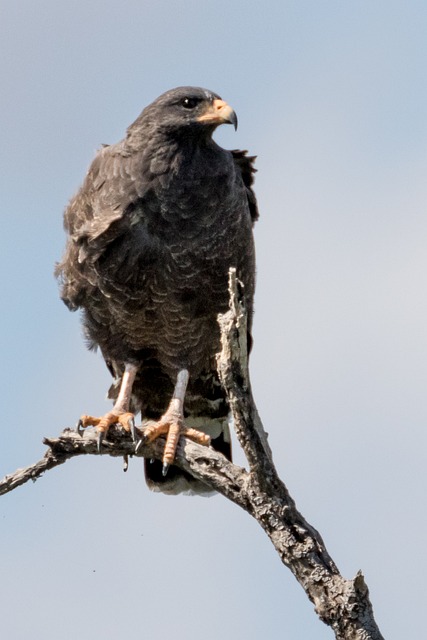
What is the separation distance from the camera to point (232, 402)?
20.2 ft

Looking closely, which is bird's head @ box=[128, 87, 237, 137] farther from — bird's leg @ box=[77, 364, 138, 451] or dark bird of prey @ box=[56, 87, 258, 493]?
bird's leg @ box=[77, 364, 138, 451]

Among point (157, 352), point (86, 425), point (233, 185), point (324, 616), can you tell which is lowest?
point (324, 616)

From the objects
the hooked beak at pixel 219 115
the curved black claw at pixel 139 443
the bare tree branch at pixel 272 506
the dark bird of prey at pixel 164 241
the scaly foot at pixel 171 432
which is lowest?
the bare tree branch at pixel 272 506

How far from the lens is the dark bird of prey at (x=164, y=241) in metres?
8.06

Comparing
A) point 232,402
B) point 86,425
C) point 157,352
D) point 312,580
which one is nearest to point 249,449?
point 232,402

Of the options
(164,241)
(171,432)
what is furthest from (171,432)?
(164,241)

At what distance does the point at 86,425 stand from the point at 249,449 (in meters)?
1.93

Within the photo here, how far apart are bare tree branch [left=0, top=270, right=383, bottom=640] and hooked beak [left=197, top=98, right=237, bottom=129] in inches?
90.4

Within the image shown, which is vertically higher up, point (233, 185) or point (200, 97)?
point (200, 97)

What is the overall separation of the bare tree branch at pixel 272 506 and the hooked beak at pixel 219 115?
2296 mm

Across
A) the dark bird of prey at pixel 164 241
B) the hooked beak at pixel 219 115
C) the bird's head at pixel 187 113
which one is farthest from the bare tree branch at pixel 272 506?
the bird's head at pixel 187 113

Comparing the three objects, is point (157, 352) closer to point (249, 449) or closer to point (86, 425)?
point (86, 425)

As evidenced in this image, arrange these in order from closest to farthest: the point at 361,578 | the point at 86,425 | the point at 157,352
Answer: the point at 361,578 → the point at 86,425 → the point at 157,352

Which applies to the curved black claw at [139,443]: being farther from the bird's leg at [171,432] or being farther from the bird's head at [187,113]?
the bird's head at [187,113]
